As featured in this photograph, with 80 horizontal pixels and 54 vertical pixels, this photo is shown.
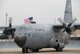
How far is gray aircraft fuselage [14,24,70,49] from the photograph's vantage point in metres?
27.1

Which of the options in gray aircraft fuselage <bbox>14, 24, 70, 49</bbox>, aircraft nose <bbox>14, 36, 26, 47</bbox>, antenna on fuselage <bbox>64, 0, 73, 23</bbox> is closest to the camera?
aircraft nose <bbox>14, 36, 26, 47</bbox>

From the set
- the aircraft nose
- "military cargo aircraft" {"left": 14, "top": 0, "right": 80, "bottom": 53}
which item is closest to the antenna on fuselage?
"military cargo aircraft" {"left": 14, "top": 0, "right": 80, "bottom": 53}

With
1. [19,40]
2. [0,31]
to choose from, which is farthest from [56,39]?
[0,31]

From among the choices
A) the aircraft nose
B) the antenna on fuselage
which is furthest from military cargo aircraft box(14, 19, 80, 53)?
the antenna on fuselage

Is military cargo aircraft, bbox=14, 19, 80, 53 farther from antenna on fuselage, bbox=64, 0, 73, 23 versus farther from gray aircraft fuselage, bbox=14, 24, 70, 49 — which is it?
antenna on fuselage, bbox=64, 0, 73, 23

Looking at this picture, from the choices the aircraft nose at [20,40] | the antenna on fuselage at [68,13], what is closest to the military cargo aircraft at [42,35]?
the aircraft nose at [20,40]

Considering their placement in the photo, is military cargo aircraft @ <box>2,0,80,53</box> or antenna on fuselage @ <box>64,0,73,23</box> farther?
antenna on fuselage @ <box>64,0,73,23</box>

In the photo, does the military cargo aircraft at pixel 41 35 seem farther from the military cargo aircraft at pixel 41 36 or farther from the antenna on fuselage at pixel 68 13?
the antenna on fuselage at pixel 68 13

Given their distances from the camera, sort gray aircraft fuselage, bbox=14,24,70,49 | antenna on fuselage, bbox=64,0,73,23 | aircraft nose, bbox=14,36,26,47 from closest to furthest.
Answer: aircraft nose, bbox=14,36,26,47 → gray aircraft fuselage, bbox=14,24,70,49 → antenna on fuselage, bbox=64,0,73,23

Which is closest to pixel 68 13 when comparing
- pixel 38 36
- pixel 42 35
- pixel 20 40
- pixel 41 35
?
pixel 42 35

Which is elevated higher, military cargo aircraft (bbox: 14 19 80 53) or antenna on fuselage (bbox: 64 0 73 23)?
antenna on fuselage (bbox: 64 0 73 23)

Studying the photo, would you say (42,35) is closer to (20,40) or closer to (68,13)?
(20,40)

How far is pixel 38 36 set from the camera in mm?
28375

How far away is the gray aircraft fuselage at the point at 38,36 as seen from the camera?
27.1 m
